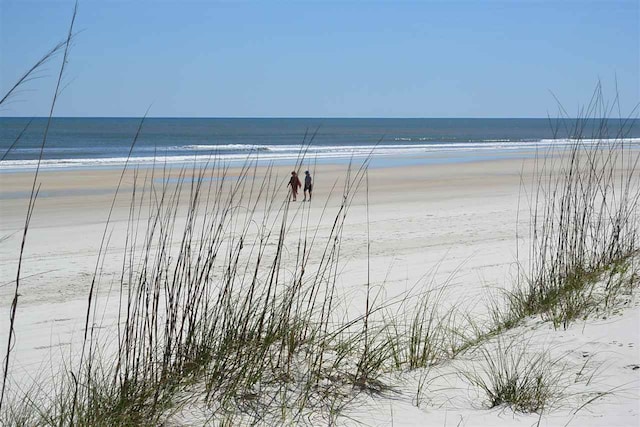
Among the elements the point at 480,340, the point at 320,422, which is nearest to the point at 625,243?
the point at 480,340

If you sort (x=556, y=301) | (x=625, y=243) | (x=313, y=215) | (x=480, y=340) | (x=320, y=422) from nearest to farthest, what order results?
(x=320, y=422) → (x=480, y=340) → (x=556, y=301) → (x=625, y=243) → (x=313, y=215)

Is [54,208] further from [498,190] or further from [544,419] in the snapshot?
[544,419]

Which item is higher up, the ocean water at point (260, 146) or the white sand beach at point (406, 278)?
the ocean water at point (260, 146)

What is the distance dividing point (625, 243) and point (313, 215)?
8933 mm

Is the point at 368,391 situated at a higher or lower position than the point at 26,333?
higher

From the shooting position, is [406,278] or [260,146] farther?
[260,146]

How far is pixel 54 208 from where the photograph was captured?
15523mm

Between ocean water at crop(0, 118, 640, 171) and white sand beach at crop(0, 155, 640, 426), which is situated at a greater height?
ocean water at crop(0, 118, 640, 171)

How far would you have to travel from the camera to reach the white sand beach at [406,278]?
10.0 ft

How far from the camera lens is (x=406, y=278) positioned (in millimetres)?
7270

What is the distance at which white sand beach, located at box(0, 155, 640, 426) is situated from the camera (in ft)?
10.0

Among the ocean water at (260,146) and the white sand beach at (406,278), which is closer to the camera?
the white sand beach at (406,278)

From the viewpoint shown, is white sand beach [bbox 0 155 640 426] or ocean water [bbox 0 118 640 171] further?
ocean water [bbox 0 118 640 171]

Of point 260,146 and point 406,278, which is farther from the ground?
point 260,146
